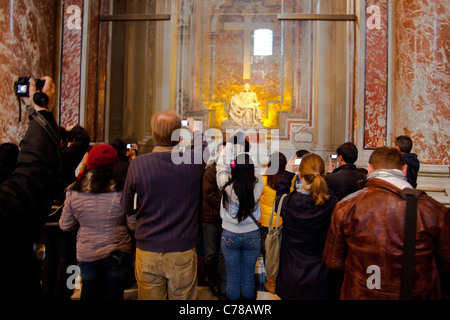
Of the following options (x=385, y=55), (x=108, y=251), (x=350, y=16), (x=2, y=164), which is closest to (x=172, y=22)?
(x=350, y=16)

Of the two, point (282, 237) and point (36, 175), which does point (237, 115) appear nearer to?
point (282, 237)

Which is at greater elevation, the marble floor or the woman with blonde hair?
the woman with blonde hair

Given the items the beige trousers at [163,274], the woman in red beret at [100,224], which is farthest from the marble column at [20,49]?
the beige trousers at [163,274]

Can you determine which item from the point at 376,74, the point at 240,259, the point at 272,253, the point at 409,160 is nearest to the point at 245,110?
the point at 376,74

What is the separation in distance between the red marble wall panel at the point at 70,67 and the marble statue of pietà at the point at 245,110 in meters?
3.78

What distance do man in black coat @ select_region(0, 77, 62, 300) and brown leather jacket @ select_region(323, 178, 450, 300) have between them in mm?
1520

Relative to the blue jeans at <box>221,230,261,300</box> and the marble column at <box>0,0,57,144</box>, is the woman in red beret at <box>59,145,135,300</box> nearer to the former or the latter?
the blue jeans at <box>221,230,261,300</box>

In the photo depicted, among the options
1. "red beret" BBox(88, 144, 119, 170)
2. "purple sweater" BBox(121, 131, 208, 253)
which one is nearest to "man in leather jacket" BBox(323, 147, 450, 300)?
→ "purple sweater" BBox(121, 131, 208, 253)

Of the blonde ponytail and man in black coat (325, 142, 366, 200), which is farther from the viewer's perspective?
man in black coat (325, 142, 366, 200)

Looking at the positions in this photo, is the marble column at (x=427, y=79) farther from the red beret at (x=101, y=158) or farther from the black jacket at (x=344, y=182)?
the red beret at (x=101, y=158)

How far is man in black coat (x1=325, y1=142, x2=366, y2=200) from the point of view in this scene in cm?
264

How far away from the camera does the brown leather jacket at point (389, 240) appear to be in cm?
157

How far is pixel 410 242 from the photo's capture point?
1.55 m
